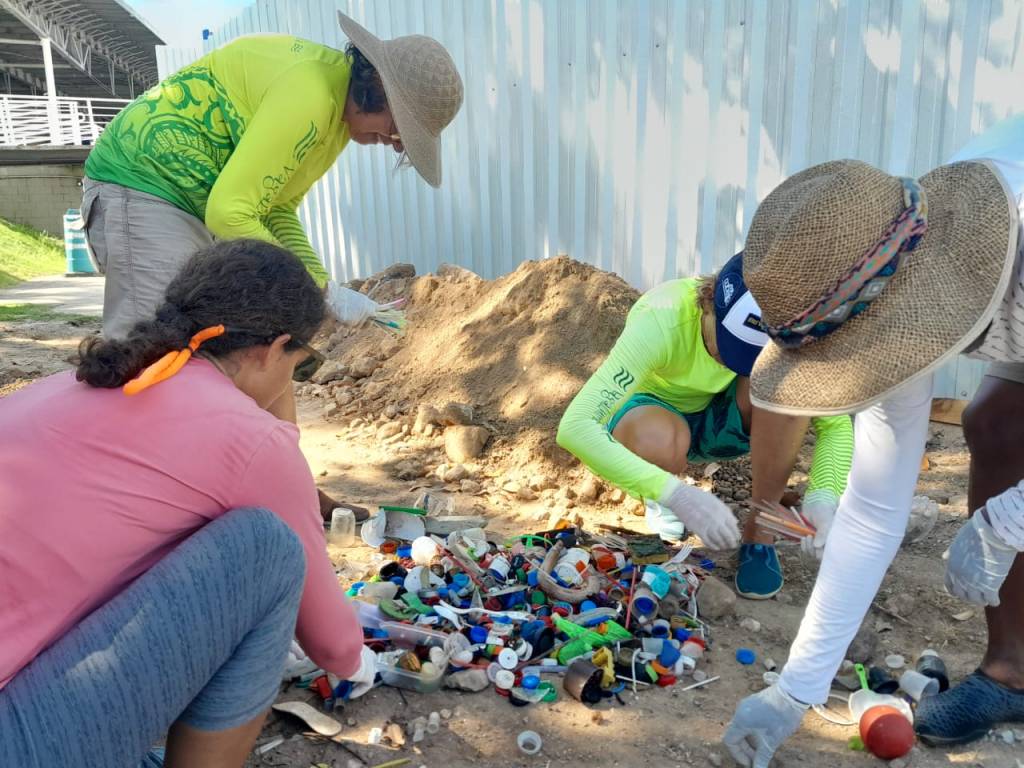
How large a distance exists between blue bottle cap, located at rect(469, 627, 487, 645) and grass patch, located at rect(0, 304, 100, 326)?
6965 millimetres

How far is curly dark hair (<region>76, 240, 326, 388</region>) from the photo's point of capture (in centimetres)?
161

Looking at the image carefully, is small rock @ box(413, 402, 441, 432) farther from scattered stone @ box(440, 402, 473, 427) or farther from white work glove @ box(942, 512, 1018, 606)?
white work glove @ box(942, 512, 1018, 606)

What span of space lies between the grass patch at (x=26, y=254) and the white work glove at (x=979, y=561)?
13392mm

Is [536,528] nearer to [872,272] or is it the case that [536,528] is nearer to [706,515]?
[706,515]

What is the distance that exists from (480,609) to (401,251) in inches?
199

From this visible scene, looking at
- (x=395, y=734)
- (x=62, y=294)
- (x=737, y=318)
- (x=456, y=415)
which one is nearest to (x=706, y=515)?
(x=737, y=318)

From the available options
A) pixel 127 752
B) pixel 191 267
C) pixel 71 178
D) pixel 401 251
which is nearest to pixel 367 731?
pixel 127 752

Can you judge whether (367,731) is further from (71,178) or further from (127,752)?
(71,178)

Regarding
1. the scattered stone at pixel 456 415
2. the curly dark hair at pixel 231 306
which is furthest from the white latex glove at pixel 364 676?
the scattered stone at pixel 456 415

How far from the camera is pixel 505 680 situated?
2.30 m

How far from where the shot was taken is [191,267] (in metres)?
1.77

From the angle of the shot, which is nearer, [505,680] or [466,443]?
[505,680]

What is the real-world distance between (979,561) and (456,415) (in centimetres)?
290

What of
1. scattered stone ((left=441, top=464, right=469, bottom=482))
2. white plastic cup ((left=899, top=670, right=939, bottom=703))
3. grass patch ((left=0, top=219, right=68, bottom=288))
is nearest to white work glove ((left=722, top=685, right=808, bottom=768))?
white plastic cup ((left=899, top=670, right=939, bottom=703))
